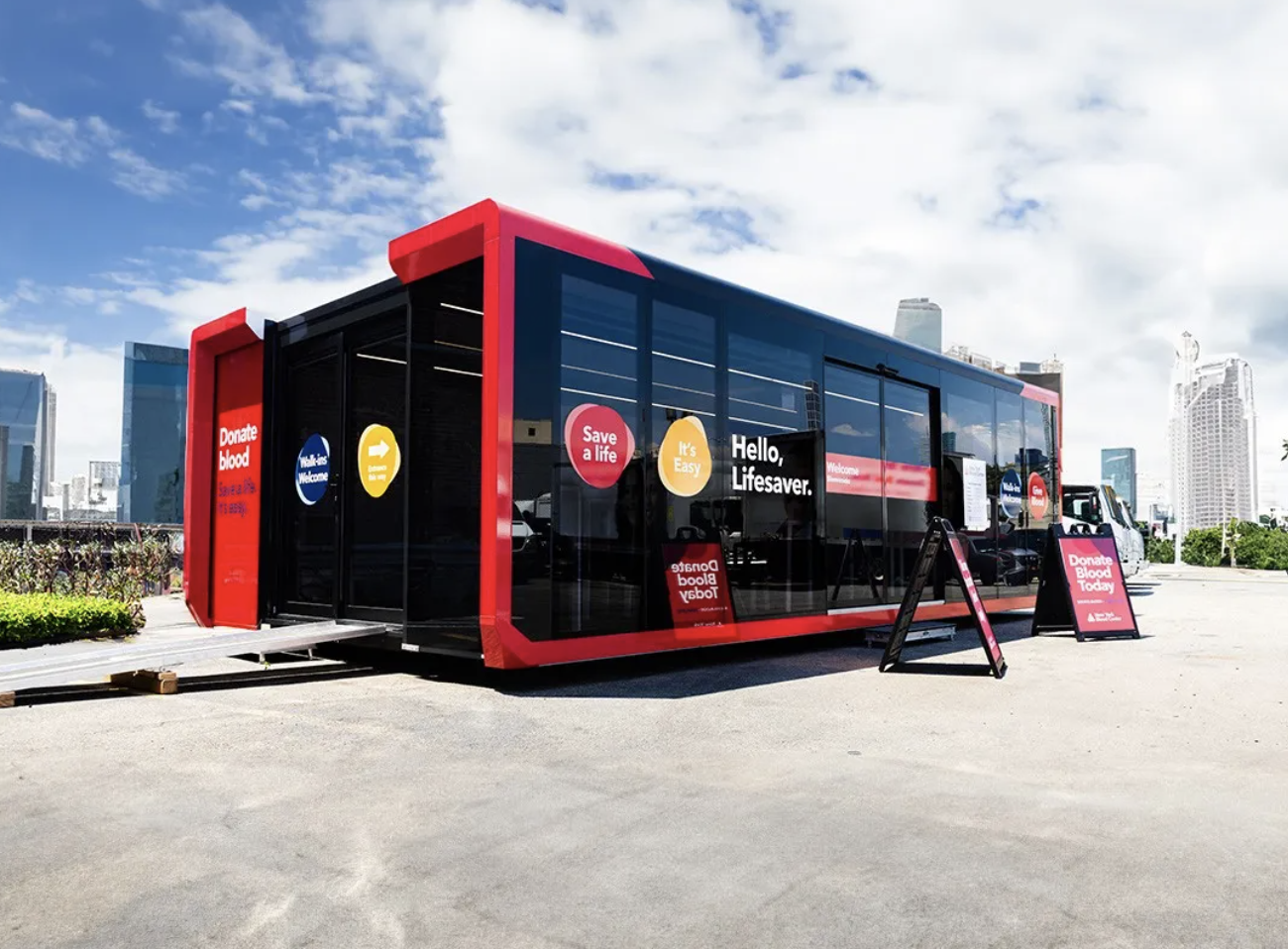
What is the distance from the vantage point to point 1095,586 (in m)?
11.3

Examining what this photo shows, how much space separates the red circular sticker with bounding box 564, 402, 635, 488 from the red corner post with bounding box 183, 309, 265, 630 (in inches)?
133

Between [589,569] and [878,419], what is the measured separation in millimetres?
4416

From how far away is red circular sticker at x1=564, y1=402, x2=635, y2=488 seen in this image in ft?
22.4

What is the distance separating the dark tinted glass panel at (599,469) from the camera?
22.2ft

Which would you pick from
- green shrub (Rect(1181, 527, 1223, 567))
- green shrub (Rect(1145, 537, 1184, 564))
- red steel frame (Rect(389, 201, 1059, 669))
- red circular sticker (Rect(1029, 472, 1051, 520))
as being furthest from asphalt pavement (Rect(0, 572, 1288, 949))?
green shrub (Rect(1145, 537, 1184, 564))

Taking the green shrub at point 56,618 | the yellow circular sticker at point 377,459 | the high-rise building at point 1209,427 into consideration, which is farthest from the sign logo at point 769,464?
the high-rise building at point 1209,427

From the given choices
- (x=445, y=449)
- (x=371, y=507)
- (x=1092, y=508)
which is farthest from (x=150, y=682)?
(x=1092, y=508)

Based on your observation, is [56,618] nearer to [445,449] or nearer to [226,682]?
[226,682]

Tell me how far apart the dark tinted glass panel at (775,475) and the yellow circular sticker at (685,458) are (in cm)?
35

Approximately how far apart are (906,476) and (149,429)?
169 m

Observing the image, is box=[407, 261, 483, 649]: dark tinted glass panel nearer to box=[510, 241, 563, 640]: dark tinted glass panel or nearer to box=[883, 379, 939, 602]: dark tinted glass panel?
box=[510, 241, 563, 640]: dark tinted glass panel

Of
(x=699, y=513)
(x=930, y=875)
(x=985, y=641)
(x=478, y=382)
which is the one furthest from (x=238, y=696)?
(x=985, y=641)

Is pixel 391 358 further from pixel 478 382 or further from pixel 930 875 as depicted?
pixel 930 875

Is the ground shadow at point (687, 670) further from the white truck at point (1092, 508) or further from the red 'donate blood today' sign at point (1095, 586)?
the white truck at point (1092, 508)
